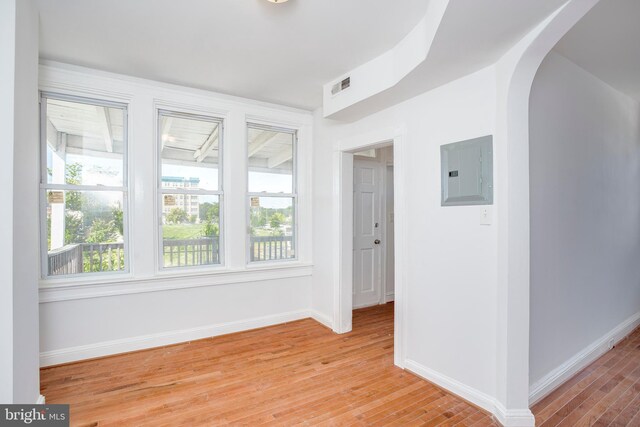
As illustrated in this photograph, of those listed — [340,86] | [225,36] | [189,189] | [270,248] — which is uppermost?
[225,36]

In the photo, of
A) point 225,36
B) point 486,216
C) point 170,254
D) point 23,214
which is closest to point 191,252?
point 170,254

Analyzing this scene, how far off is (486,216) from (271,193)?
253cm

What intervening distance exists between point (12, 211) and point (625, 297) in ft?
17.5

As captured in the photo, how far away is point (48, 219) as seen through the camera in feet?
9.37

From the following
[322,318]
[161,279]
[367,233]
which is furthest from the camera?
[367,233]

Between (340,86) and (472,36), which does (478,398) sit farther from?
(340,86)

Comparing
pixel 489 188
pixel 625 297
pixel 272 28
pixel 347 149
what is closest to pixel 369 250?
pixel 347 149

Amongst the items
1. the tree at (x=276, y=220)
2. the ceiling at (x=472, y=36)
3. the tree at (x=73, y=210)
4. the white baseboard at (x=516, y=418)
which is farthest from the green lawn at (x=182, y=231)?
the white baseboard at (x=516, y=418)

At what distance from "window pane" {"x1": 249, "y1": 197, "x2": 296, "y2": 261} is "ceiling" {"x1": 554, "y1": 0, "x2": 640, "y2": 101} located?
10.1ft

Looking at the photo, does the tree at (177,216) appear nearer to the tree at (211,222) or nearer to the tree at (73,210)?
the tree at (211,222)

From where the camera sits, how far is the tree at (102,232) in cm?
305

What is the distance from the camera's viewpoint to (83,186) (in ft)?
9.78

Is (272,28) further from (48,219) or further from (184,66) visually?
(48,219)

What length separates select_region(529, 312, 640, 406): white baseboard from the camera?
2301mm
